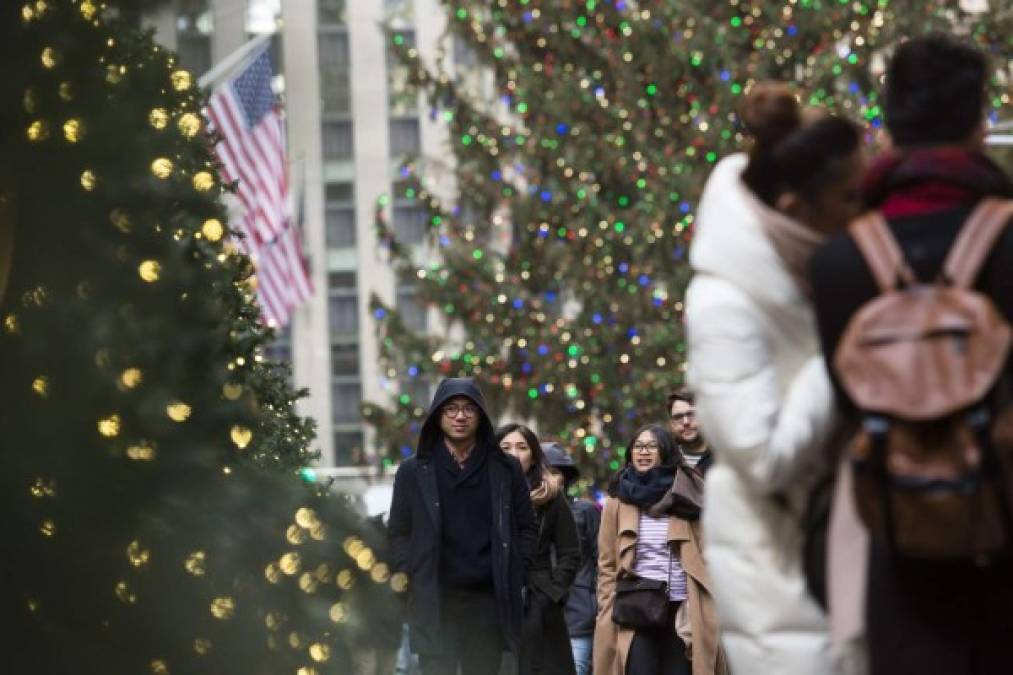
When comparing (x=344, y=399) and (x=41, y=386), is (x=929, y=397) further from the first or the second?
(x=344, y=399)

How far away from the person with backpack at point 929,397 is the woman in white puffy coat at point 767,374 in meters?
0.23

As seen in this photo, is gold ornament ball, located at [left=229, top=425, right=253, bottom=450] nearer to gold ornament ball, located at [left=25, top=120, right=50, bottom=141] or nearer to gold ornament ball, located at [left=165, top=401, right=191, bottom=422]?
gold ornament ball, located at [left=165, top=401, right=191, bottom=422]

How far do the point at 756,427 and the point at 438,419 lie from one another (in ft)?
20.6

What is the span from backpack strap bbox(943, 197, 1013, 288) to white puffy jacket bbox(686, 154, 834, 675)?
47 cm

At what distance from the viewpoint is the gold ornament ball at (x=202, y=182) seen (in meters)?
5.56

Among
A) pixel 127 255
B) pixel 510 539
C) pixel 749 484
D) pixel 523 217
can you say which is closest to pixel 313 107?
pixel 127 255

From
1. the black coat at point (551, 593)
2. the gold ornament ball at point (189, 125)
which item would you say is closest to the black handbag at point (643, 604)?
the black coat at point (551, 593)

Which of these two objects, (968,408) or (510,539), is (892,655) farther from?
(510,539)

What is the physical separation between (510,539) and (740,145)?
53.6ft

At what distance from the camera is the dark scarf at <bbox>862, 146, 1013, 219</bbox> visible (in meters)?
4.47

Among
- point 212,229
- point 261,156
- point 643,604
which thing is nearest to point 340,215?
point 261,156

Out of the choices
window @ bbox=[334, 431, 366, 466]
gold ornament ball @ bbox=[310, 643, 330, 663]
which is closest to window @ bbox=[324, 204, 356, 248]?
window @ bbox=[334, 431, 366, 466]

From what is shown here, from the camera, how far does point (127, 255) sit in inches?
197

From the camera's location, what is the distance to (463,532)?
1071cm
